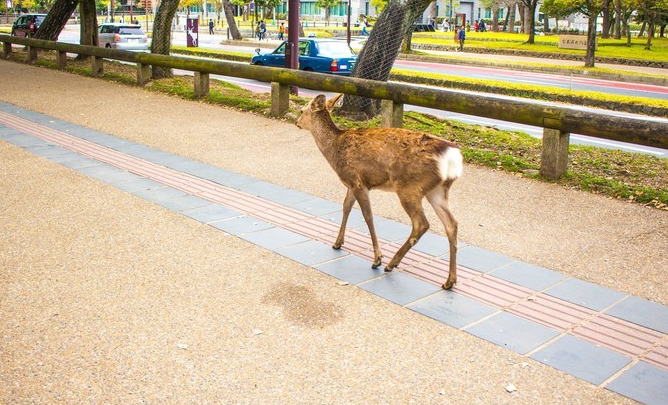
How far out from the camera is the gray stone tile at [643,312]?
5.43 meters

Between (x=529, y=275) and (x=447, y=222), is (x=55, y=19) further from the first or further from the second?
(x=529, y=275)

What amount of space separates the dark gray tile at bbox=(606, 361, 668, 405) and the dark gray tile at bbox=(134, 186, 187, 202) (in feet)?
18.1

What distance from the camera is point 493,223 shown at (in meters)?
7.88

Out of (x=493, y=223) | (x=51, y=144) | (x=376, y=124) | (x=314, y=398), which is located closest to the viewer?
(x=314, y=398)

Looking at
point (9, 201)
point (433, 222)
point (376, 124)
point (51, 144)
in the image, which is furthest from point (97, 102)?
point (433, 222)

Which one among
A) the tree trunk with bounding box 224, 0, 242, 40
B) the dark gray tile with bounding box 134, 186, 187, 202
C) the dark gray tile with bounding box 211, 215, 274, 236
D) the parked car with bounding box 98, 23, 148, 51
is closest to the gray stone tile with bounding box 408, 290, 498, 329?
the dark gray tile with bounding box 211, 215, 274, 236

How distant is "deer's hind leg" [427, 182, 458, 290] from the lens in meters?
6.00

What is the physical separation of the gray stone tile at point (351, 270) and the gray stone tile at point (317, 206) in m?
1.51

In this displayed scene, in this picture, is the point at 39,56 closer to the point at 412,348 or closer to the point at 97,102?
the point at 97,102

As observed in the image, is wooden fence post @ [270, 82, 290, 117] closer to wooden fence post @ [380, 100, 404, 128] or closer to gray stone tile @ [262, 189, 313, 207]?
wooden fence post @ [380, 100, 404, 128]

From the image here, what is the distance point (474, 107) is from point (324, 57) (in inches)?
554

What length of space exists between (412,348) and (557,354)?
95 cm

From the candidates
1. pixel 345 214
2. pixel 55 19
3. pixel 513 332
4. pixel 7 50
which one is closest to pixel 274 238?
pixel 345 214

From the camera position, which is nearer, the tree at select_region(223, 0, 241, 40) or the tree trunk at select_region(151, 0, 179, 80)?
the tree trunk at select_region(151, 0, 179, 80)
